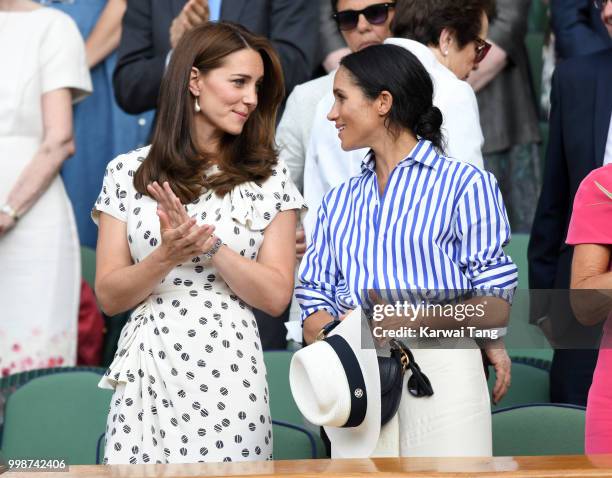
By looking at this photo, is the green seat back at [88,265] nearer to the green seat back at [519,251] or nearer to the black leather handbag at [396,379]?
the green seat back at [519,251]

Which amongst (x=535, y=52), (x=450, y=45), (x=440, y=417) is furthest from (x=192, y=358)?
(x=535, y=52)

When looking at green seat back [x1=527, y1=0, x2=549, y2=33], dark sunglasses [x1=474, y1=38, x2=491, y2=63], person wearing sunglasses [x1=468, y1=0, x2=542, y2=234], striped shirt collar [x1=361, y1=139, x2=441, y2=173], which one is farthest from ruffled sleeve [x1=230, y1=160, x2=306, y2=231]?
green seat back [x1=527, y1=0, x2=549, y2=33]

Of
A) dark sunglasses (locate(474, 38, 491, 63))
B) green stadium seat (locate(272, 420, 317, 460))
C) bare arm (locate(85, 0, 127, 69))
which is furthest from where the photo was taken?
bare arm (locate(85, 0, 127, 69))

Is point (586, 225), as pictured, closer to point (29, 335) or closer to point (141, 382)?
point (141, 382)

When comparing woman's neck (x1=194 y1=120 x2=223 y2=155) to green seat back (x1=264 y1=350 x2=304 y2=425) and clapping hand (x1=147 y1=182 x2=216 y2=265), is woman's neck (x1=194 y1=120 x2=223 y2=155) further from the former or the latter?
green seat back (x1=264 y1=350 x2=304 y2=425)

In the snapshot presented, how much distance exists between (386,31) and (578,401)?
1509 mm

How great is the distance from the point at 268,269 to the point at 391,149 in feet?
1.56

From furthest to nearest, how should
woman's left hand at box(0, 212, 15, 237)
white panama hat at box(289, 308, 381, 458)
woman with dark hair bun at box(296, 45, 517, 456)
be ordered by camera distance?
woman's left hand at box(0, 212, 15, 237) < woman with dark hair bun at box(296, 45, 517, 456) < white panama hat at box(289, 308, 381, 458)

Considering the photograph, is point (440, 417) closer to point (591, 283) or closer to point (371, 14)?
point (591, 283)

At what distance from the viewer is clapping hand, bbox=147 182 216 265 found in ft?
11.7

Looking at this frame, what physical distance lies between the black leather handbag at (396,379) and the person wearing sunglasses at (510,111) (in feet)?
10.4

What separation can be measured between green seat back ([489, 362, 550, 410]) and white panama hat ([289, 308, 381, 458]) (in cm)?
159

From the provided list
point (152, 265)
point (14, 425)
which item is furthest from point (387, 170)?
point (14, 425)

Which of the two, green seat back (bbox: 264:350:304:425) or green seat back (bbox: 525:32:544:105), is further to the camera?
green seat back (bbox: 525:32:544:105)
